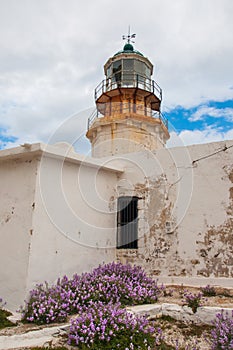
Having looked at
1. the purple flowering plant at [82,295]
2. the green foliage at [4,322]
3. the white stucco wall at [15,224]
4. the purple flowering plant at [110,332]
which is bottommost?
the green foliage at [4,322]

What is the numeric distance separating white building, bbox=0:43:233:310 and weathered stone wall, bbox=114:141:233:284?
2 cm

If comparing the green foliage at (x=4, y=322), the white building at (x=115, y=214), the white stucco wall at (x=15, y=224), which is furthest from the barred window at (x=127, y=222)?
the green foliage at (x=4, y=322)

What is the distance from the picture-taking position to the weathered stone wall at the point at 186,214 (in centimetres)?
634

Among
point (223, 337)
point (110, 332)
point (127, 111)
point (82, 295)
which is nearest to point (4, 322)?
point (82, 295)

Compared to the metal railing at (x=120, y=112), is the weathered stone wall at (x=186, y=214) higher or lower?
lower

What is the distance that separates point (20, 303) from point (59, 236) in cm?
147

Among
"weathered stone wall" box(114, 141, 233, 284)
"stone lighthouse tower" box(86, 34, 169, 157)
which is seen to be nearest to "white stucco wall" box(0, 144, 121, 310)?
"weathered stone wall" box(114, 141, 233, 284)

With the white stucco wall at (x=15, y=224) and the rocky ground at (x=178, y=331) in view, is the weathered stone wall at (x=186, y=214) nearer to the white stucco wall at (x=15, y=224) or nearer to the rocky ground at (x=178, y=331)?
the rocky ground at (x=178, y=331)

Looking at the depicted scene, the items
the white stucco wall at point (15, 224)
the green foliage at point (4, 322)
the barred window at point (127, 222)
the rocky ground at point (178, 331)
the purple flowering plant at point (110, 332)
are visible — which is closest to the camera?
the purple flowering plant at point (110, 332)

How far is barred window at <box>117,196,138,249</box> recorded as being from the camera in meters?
7.64

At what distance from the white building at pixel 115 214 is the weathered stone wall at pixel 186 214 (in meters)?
0.02

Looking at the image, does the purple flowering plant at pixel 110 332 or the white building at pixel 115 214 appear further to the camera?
the white building at pixel 115 214

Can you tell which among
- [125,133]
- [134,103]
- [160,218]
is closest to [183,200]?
[160,218]

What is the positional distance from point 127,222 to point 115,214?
1.32 feet
